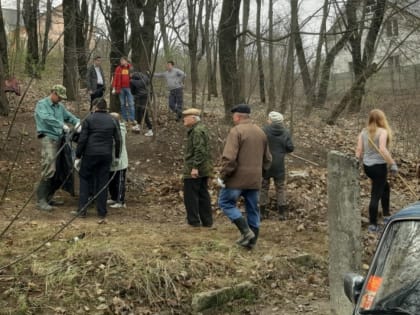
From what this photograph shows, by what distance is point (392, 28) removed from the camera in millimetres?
20062

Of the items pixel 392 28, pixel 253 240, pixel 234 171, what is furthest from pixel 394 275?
pixel 392 28

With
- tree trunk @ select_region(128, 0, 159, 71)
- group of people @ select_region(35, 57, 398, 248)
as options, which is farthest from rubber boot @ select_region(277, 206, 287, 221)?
tree trunk @ select_region(128, 0, 159, 71)

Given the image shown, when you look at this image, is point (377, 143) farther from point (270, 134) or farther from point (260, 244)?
point (260, 244)

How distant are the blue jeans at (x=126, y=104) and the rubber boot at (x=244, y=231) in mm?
7595

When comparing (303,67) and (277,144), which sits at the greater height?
(303,67)

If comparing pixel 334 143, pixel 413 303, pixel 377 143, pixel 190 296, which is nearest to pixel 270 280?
pixel 190 296

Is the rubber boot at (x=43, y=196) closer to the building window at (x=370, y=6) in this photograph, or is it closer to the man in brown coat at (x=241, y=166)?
the man in brown coat at (x=241, y=166)

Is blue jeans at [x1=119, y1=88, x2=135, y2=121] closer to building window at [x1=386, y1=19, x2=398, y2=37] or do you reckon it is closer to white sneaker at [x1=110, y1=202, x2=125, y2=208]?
white sneaker at [x1=110, y1=202, x2=125, y2=208]

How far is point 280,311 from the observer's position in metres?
6.26

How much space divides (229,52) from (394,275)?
13.2m

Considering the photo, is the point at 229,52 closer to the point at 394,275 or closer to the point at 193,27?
the point at 193,27

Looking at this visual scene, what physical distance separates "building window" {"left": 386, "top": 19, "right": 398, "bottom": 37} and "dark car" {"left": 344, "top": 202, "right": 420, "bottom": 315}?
17.1 metres

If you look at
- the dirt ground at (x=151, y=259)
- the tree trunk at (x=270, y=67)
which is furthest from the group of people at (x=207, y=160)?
the tree trunk at (x=270, y=67)

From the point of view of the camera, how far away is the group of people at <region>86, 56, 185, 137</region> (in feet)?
44.9
